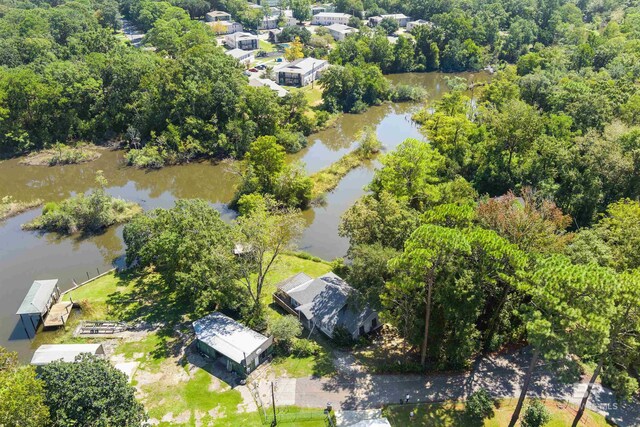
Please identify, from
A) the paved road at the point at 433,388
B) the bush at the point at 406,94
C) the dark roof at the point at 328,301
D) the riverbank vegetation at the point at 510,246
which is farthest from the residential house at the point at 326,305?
the bush at the point at 406,94

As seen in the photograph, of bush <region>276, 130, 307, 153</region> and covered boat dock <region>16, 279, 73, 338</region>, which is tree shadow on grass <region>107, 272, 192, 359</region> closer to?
covered boat dock <region>16, 279, 73, 338</region>

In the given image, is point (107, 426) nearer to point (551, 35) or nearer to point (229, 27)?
point (229, 27)

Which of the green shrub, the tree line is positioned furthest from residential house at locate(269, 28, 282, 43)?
the green shrub

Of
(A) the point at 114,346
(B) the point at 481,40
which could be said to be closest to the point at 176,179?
(A) the point at 114,346

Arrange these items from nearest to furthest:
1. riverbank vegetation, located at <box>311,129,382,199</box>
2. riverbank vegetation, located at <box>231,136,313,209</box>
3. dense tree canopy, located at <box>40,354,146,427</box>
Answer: dense tree canopy, located at <box>40,354,146,427</box>, riverbank vegetation, located at <box>231,136,313,209</box>, riverbank vegetation, located at <box>311,129,382,199</box>

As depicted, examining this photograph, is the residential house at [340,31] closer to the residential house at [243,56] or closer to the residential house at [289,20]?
the residential house at [289,20]

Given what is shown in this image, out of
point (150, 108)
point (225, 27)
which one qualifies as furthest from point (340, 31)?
point (150, 108)
